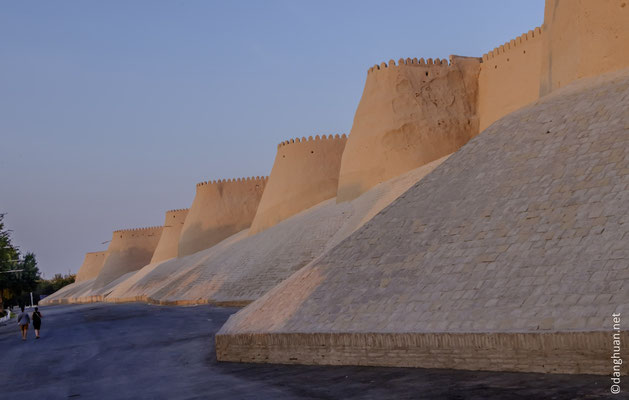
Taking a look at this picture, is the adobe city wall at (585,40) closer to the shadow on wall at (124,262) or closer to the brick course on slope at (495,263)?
the brick course on slope at (495,263)

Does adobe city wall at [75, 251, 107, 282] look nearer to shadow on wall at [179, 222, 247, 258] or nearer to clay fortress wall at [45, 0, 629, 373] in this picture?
shadow on wall at [179, 222, 247, 258]

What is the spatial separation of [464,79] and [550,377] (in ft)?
66.3

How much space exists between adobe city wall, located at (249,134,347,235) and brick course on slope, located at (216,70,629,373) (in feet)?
71.0

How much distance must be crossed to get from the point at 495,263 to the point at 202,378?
14.0 feet

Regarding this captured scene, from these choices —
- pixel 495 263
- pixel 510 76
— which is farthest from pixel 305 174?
pixel 495 263

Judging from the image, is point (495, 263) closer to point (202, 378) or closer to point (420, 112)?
point (202, 378)

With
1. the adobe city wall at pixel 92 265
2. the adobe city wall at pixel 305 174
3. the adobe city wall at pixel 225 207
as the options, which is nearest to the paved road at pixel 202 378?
the adobe city wall at pixel 305 174

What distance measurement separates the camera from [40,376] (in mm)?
12922

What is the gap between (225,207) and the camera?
46.7 m

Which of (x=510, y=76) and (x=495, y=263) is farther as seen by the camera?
(x=510, y=76)

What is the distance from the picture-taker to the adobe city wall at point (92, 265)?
84562mm

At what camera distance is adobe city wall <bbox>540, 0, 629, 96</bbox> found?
1271cm

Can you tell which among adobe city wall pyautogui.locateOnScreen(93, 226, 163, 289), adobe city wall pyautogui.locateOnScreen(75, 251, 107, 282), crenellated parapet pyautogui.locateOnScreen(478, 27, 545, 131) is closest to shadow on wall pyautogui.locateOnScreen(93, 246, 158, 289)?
adobe city wall pyautogui.locateOnScreen(93, 226, 163, 289)

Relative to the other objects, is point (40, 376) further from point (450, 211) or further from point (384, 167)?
point (384, 167)
